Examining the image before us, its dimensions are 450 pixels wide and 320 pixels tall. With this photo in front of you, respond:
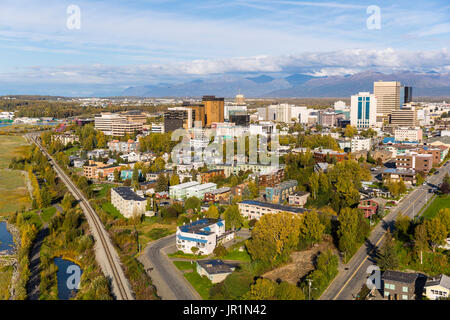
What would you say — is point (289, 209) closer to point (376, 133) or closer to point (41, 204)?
point (41, 204)

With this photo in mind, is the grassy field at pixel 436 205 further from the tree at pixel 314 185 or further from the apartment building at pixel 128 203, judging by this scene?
the apartment building at pixel 128 203

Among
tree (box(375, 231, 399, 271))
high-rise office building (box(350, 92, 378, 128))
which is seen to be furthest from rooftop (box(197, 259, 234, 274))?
high-rise office building (box(350, 92, 378, 128))

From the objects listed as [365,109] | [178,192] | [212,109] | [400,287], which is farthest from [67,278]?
[365,109]

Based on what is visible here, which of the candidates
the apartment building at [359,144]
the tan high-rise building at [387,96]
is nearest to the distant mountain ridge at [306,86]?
the tan high-rise building at [387,96]

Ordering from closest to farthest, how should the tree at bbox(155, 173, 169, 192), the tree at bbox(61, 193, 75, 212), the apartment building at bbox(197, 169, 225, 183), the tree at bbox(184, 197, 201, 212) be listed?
the tree at bbox(184, 197, 201, 212)
the tree at bbox(61, 193, 75, 212)
the tree at bbox(155, 173, 169, 192)
the apartment building at bbox(197, 169, 225, 183)

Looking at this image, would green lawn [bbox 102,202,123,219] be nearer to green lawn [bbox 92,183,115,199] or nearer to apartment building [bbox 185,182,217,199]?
green lawn [bbox 92,183,115,199]

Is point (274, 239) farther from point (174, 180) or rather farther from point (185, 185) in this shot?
point (174, 180)
